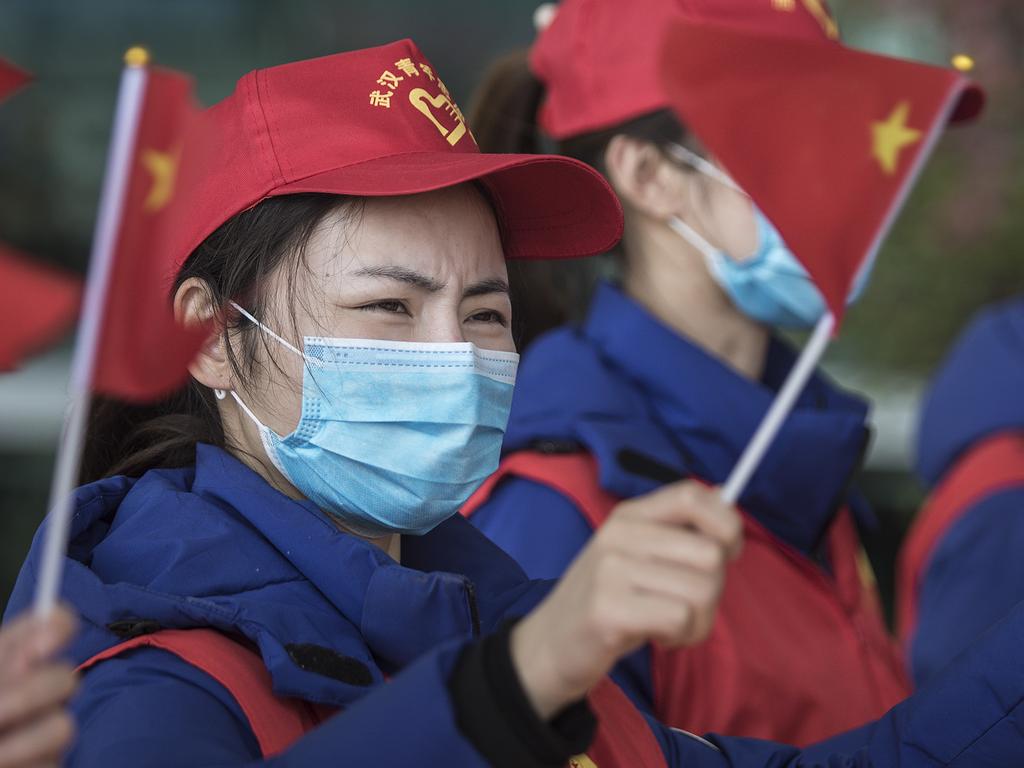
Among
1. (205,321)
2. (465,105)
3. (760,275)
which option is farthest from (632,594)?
(465,105)

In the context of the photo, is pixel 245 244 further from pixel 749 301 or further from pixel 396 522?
pixel 749 301

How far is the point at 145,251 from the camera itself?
134 centimetres

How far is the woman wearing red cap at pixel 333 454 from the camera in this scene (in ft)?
5.54

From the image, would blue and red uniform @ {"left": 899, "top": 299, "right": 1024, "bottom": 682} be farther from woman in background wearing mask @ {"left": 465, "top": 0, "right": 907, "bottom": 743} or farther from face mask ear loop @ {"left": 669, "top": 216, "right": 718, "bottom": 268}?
face mask ear loop @ {"left": 669, "top": 216, "right": 718, "bottom": 268}

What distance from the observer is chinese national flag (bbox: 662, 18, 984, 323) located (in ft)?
4.71

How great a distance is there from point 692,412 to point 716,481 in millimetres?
145

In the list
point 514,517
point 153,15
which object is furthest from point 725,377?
point 153,15

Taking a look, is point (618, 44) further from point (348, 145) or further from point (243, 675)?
point (243, 675)

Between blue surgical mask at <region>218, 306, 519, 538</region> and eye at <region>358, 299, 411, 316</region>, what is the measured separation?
0.04m

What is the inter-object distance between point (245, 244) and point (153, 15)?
16.0 ft

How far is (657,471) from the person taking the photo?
2729 mm

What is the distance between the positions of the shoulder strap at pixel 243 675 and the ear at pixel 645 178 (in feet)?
5.29

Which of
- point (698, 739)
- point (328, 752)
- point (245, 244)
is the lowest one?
point (698, 739)

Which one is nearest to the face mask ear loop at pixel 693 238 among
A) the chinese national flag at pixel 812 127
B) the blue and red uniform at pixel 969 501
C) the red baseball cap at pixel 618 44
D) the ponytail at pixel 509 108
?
the red baseball cap at pixel 618 44
